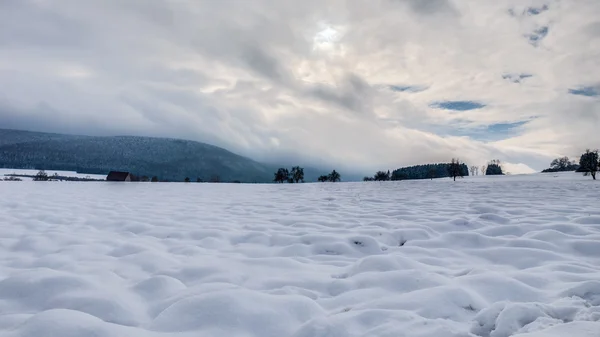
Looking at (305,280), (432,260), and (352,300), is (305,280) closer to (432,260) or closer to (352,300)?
(352,300)

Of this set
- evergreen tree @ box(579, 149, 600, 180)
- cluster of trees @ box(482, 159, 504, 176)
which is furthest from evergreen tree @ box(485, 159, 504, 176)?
evergreen tree @ box(579, 149, 600, 180)

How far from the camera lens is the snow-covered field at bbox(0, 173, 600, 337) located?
2020mm

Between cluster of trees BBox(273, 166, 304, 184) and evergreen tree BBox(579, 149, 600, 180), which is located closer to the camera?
evergreen tree BBox(579, 149, 600, 180)

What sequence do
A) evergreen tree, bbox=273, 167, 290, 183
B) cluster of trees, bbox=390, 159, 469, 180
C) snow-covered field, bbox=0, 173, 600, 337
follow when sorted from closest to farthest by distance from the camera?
1. snow-covered field, bbox=0, 173, 600, 337
2. evergreen tree, bbox=273, 167, 290, 183
3. cluster of trees, bbox=390, 159, 469, 180

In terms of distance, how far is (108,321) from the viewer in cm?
220

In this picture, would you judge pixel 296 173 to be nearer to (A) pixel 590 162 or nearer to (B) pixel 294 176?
(B) pixel 294 176

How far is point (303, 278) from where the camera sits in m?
3.06

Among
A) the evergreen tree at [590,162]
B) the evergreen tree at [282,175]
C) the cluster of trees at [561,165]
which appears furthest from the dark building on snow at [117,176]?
the cluster of trees at [561,165]

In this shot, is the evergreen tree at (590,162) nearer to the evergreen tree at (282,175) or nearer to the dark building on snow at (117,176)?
the evergreen tree at (282,175)

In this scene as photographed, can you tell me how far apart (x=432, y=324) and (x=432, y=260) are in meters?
1.73

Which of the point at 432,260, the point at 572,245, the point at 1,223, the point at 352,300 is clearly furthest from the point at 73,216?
the point at 572,245

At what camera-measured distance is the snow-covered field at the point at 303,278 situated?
79.5 inches

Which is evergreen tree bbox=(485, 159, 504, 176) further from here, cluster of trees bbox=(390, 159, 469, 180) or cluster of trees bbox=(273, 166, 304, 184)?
cluster of trees bbox=(273, 166, 304, 184)

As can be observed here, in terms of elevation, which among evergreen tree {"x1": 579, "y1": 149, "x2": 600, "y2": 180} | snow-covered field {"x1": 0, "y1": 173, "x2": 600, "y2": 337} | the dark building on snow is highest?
evergreen tree {"x1": 579, "y1": 149, "x2": 600, "y2": 180}
